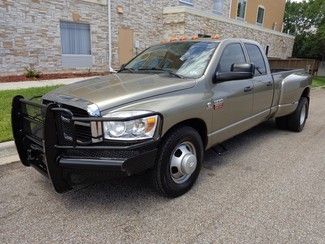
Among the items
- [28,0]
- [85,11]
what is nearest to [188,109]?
[28,0]

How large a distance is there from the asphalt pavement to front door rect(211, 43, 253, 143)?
576 mm

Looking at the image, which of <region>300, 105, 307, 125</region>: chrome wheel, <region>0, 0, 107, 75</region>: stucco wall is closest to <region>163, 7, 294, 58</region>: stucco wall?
<region>0, 0, 107, 75</region>: stucco wall

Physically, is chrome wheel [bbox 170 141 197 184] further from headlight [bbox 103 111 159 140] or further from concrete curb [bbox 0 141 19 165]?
concrete curb [bbox 0 141 19 165]

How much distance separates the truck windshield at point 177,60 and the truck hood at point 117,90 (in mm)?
231

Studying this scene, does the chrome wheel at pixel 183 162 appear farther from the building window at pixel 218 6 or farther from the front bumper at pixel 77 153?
the building window at pixel 218 6

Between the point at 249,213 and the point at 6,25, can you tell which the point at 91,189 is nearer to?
the point at 249,213

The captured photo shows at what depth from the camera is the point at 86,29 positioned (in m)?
13.6

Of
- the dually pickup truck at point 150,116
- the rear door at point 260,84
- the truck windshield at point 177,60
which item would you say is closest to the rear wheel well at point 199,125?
the dually pickup truck at point 150,116

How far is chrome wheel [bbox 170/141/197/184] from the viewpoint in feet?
11.4


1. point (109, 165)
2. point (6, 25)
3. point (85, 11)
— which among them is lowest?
point (109, 165)

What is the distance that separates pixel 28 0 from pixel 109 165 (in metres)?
10.7

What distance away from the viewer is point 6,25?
1095 centimetres

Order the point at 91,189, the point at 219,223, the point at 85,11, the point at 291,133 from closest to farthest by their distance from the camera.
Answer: the point at 219,223 → the point at 91,189 → the point at 291,133 → the point at 85,11

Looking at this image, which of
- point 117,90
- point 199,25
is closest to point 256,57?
point 117,90
